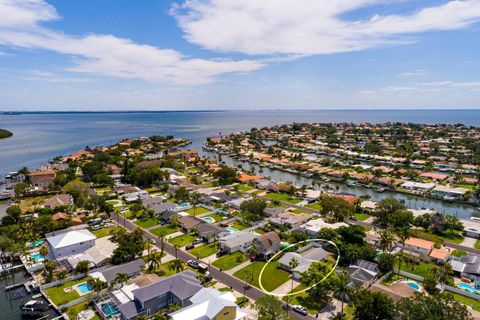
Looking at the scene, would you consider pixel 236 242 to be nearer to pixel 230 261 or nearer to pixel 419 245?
pixel 230 261

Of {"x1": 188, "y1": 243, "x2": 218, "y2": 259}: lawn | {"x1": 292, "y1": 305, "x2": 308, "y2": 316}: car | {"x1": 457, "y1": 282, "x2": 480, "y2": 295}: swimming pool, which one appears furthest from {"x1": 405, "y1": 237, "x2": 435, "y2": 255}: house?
{"x1": 188, "y1": 243, "x2": 218, "y2": 259}: lawn

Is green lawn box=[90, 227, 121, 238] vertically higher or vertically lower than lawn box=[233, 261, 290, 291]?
lower

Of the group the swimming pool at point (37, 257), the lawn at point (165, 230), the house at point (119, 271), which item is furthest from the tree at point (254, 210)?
the swimming pool at point (37, 257)

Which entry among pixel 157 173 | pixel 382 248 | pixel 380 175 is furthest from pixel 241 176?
pixel 382 248

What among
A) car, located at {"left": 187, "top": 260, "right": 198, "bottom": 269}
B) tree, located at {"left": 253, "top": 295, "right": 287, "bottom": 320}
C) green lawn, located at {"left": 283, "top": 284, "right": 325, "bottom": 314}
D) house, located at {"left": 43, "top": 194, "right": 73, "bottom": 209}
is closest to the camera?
tree, located at {"left": 253, "top": 295, "right": 287, "bottom": 320}

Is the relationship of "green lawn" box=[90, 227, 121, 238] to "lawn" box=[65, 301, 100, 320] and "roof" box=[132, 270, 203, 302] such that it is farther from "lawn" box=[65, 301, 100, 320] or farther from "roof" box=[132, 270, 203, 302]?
"roof" box=[132, 270, 203, 302]

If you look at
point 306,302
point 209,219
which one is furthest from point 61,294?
point 209,219

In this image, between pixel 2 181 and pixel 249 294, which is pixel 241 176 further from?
pixel 2 181
